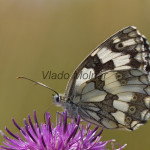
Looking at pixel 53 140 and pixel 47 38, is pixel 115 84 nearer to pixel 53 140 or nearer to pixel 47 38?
pixel 53 140

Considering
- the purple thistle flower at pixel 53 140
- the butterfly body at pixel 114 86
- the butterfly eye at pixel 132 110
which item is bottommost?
the purple thistle flower at pixel 53 140

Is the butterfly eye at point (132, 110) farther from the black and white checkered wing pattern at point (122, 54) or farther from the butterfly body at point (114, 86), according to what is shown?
the black and white checkered wing pattern at point (122, 54)

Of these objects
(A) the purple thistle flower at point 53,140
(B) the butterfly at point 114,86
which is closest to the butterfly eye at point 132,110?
(B) the butterfly at point 114,86

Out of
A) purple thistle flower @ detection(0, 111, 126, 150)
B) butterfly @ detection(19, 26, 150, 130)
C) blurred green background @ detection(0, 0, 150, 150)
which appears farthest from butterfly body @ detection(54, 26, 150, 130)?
blurred green background @ detection(0, 0, 150, 150)

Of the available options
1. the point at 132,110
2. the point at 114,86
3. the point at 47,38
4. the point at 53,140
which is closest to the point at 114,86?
the point at 114,86

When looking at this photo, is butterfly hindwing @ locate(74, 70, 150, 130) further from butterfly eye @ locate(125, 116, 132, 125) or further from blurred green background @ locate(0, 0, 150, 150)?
blurred green background @ locate(0, 0, 150, 150)

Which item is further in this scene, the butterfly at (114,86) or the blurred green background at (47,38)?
the blurred green background at (47,38)
